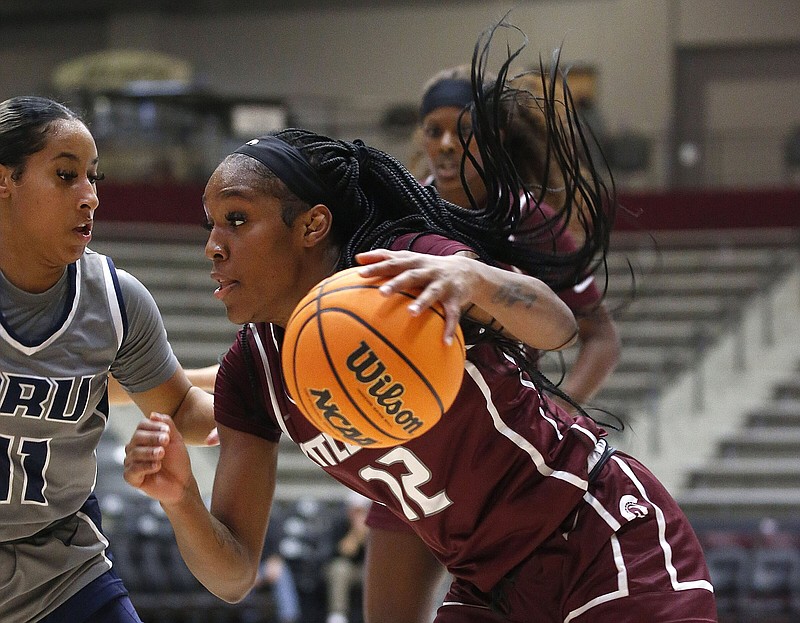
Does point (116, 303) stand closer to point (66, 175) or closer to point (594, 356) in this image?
point (66, 175)

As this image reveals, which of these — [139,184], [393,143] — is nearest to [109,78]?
[139,184]

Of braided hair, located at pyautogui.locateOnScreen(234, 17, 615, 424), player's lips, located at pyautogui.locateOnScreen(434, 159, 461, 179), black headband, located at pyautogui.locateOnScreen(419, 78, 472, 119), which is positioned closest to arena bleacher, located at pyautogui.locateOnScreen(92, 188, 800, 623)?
black headband, located at pyautogui.locateOnScreen(419, 78, 472, 119)

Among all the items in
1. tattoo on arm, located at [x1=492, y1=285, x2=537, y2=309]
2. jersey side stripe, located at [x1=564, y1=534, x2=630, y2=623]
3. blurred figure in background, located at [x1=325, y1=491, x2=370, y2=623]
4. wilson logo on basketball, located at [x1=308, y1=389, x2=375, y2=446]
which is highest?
tattoo on arm, located at [x1=492, y1=285, x2=537, y2=309]

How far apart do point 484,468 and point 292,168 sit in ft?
2.29

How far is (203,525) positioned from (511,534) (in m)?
0.62

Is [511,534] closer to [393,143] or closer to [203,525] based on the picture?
[203,525]

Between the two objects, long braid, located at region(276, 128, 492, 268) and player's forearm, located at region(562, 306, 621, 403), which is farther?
player's forearm, located at region(562, 306, 621, 403)

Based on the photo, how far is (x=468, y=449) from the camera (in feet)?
7.39

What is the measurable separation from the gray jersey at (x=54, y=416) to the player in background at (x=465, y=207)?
2.54ft

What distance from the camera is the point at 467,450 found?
2.25m

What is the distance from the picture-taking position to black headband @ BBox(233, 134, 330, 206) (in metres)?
2.28

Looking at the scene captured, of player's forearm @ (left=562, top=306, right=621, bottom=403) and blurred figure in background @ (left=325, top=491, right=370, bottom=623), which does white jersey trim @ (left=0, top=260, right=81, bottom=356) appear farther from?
blurred figure in background @ (left=325, top=491, right=370, bottom=623)

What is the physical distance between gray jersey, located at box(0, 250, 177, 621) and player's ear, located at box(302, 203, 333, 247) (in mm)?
528

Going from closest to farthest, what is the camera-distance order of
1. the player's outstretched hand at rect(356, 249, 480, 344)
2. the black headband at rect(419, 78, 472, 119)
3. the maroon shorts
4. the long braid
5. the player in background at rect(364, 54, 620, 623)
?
the player's outstretched hand at rect(356, 249, 480, 344)
the maroon shorts
the long braid
the player in background at rect(364, 54, 620, 623)
the black headband at rect(419, 78, 472, 119)
